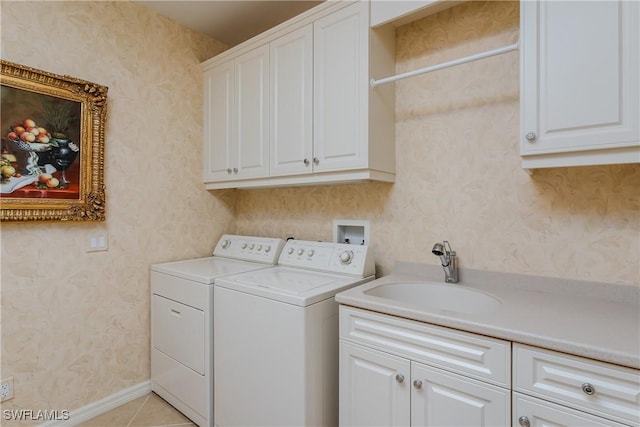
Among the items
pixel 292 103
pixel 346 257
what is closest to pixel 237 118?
pixel 292 103

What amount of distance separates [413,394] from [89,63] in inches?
97.5

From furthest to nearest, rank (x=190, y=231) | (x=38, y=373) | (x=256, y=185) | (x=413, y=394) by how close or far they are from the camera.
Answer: (x=190, y=231)
(x=256, y=185)
(x=38, y=373)
(x=413, y=394)

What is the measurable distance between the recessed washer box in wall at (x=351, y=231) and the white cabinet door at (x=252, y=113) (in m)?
0.59

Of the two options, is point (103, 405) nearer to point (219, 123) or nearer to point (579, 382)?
point (219, 123)

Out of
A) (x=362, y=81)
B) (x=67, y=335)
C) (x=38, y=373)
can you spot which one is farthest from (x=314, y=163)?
(x=38, y=373)

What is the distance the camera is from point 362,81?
1702 millimetres

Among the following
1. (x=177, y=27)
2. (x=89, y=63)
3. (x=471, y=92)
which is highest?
(x=177, y=27)

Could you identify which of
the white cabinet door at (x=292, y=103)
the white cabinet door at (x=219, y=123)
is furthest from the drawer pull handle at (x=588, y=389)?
the white cabinet door at (x=219, y=123)

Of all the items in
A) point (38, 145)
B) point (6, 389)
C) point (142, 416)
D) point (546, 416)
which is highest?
point (38, 145)

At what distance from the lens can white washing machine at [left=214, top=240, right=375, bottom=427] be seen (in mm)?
1462

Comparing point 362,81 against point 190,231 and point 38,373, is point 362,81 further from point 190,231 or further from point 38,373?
point 38,373

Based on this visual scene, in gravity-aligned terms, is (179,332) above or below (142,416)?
above

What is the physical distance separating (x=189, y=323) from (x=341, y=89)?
5.25 ft

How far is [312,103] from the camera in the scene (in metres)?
1.89
